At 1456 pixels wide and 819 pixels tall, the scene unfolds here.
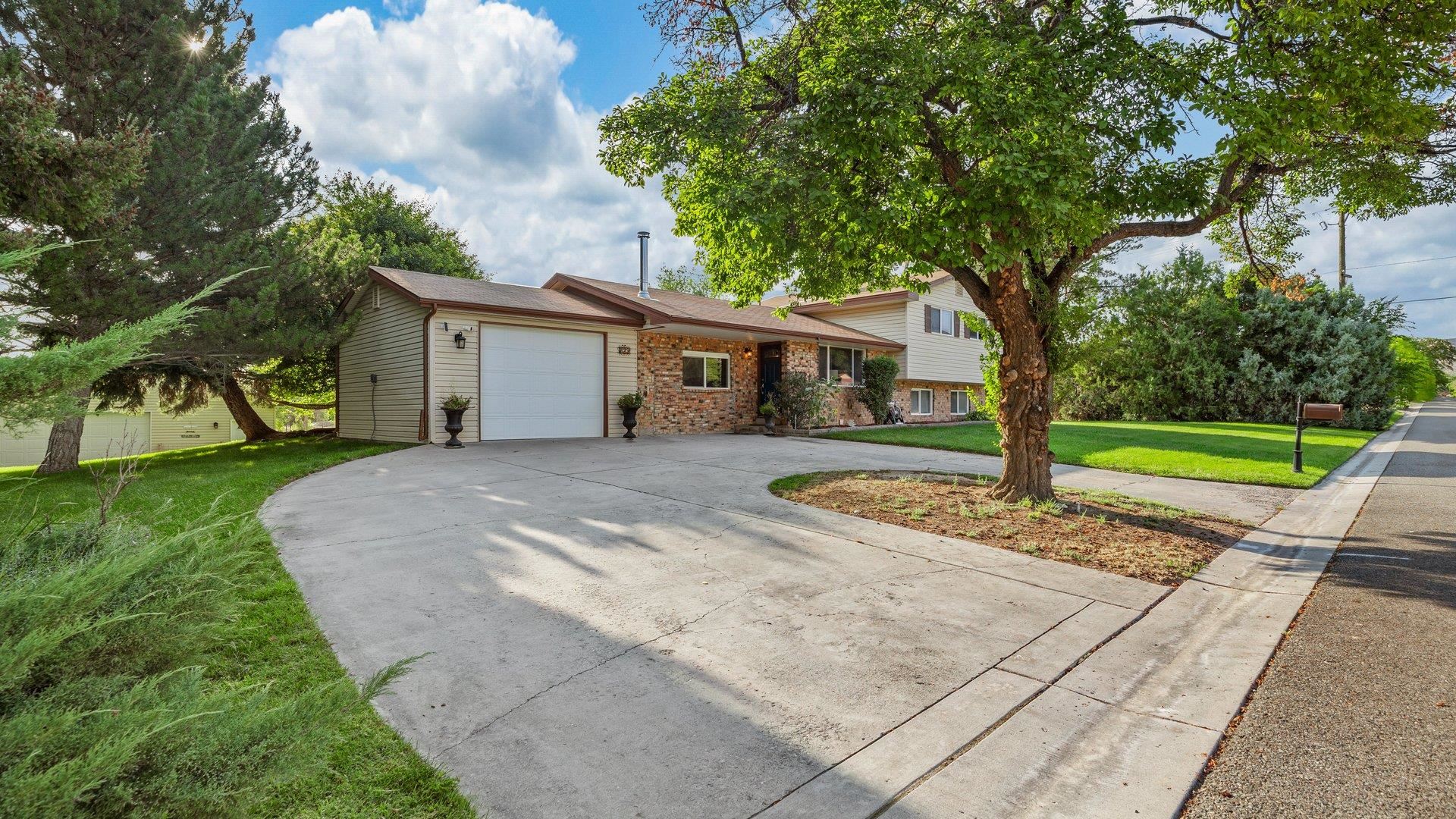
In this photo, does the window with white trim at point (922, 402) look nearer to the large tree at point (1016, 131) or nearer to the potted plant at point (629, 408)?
the potted plant at point (629, 408)

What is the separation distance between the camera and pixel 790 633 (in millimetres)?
3625

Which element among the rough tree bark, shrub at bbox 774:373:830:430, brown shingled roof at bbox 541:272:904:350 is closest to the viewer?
the rough tree bark

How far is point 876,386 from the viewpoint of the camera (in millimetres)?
19688

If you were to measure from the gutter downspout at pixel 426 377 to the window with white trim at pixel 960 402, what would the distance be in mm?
18424

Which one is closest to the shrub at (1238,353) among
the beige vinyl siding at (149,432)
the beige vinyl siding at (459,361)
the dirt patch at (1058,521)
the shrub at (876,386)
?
the shrub at (876,386)

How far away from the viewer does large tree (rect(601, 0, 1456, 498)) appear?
17.8 feet

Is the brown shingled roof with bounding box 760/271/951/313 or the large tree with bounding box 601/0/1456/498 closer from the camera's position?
the large tree with bounding box 601/0/1456/498

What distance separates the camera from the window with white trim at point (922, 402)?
74.2 feet

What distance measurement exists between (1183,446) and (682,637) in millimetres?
13947

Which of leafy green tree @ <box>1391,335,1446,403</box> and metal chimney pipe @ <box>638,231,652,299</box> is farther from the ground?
metal chimney pipe @ <box>638,231,652,299</box>

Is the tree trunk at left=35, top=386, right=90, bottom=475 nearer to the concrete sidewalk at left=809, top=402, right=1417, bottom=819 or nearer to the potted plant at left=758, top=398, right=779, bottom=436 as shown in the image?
the potted plant at left=758, top=398, right=779, bottom=436

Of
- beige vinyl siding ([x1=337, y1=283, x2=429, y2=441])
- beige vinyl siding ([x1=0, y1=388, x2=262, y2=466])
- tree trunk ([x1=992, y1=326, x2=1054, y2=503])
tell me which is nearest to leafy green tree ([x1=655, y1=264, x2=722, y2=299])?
beige vinyl siding ([x1=0, y1=388, x2=262, y2=466])

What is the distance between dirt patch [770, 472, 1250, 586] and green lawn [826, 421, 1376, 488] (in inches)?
136

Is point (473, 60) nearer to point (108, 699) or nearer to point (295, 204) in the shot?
point (295, 204)
